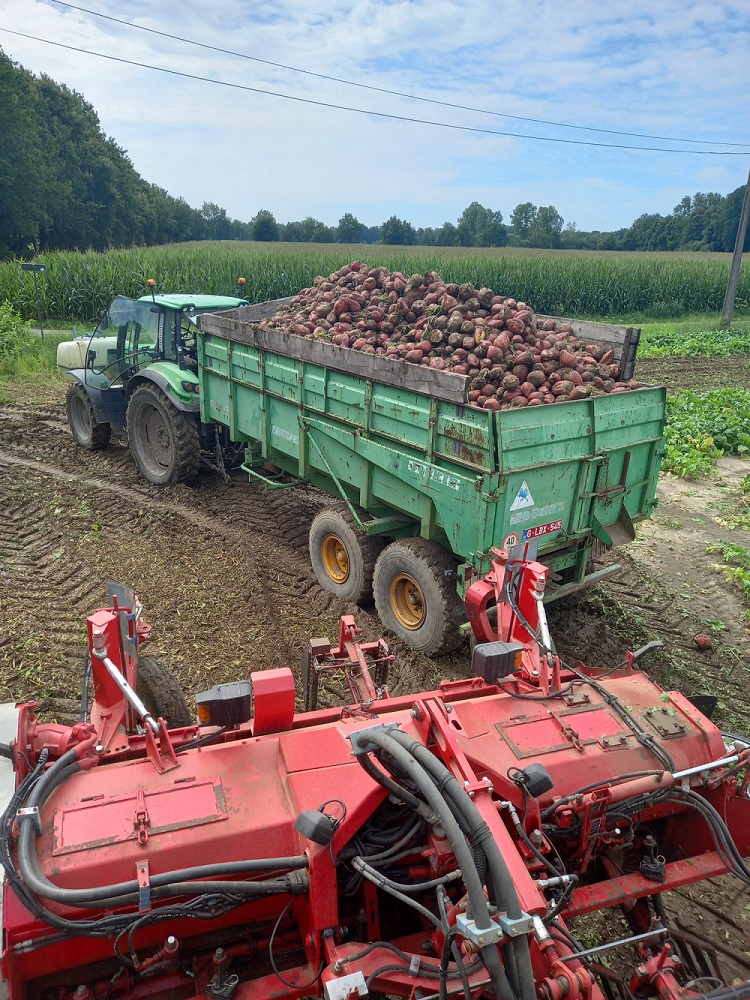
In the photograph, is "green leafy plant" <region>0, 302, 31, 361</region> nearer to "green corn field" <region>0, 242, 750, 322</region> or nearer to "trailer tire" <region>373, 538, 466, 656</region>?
"green corn field" <region>0, 242, 750, 322</region>

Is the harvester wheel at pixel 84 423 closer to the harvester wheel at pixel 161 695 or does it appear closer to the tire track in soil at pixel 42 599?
the tire track in soil at pixel 42 599

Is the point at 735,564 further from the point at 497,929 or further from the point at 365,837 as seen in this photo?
the point at 497,929

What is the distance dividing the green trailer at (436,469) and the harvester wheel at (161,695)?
6.92ft

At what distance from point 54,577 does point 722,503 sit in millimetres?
7828

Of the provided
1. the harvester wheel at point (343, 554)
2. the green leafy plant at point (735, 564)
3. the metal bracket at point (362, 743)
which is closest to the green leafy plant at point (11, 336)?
the harvester wheel at point (343, 554)

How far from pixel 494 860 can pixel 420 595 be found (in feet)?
11.7

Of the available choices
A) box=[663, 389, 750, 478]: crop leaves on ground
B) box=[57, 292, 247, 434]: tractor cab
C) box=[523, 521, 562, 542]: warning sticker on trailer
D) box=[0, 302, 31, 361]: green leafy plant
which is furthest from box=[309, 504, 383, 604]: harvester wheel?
box=[0, 302, 31, 361]: green leafy plant

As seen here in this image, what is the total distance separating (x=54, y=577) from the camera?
649 cm

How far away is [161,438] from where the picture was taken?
8531mm

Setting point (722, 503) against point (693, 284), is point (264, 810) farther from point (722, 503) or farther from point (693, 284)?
point (693, 284)

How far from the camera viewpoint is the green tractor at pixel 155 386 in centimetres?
806

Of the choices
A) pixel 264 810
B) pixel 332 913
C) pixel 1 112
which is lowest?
pixel 332 913

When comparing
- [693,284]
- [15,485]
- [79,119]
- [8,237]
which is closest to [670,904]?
[15,485]

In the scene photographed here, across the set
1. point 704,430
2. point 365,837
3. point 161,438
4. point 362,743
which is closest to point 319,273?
point 704,430
